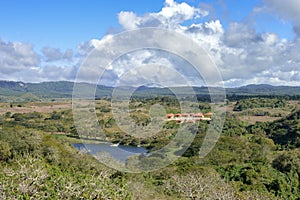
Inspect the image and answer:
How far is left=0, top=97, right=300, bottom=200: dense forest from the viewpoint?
10375 mm

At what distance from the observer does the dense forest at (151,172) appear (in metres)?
10.4

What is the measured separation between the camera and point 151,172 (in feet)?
90.1

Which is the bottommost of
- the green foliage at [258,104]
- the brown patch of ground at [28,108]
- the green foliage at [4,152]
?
the brown patch of ground at [28,108]

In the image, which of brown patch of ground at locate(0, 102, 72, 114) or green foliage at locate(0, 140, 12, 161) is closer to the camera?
green foliage at locate(0, 140, 12, 161)

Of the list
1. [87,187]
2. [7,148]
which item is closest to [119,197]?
[87,187]

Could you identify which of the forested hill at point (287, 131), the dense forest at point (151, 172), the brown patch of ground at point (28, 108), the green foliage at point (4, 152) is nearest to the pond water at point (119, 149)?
the dense forest at point (151, 172)

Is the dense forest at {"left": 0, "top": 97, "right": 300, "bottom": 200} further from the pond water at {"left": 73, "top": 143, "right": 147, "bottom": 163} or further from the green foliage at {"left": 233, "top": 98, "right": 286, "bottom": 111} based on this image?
the green foliage at {"left": 233, "top": 98, "right": 286, "bottom": 111}

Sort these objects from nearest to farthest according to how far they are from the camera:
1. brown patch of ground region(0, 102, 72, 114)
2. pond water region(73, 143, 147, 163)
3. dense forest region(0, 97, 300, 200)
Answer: dense forest region(0, 97, 300, 200), pond water region(73, 143, 147, 163), brown patch of ground region(0, 102, 72, 114)

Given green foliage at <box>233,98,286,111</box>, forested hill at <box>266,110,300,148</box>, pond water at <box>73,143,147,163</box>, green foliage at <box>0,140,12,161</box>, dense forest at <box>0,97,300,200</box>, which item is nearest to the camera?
dense forest at <box>0,97,300,200</box>

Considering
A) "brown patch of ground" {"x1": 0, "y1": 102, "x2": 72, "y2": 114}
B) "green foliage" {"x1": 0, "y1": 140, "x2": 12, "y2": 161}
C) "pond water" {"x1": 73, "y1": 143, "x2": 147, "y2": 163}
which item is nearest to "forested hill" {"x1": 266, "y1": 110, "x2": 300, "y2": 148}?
"pond water" {"x1": 73, "y1": 143, "x2": 147, "y2": 163}

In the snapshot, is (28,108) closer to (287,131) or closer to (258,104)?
(258,104)

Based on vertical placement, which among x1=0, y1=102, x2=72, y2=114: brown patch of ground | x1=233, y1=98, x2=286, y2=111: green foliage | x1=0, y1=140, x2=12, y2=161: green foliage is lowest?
x1=0, y1=102, x2=72, y2=114: brown patch of ground

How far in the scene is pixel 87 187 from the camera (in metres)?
10.2

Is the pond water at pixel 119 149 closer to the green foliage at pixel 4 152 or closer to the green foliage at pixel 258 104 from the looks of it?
the green foliage at pixel 4 152
